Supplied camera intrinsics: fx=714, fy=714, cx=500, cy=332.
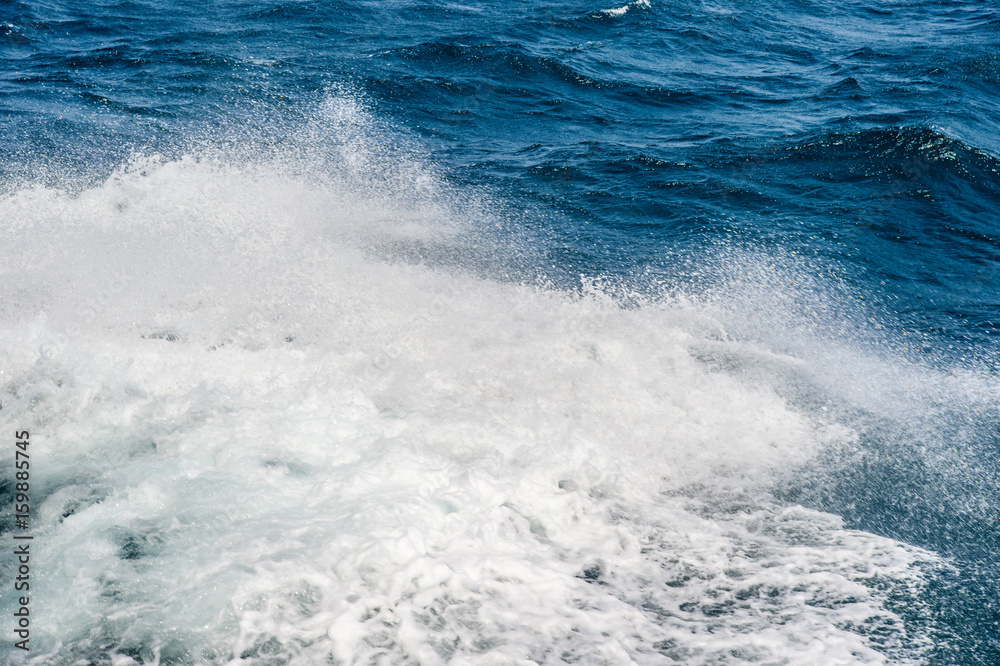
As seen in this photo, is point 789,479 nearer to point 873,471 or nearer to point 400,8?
point 873,471

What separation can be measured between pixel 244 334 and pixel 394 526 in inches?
113

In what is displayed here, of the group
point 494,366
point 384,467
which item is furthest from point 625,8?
point 384,467

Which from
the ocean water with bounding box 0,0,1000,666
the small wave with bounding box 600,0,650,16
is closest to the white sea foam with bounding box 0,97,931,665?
the ocean water with bounding box 0,0,1000,666

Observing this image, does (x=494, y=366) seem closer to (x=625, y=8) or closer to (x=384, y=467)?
(x=384, y=467)

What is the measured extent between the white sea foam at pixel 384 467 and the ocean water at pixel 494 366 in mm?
26

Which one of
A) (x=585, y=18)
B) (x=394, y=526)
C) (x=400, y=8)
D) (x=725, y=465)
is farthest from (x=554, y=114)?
(x=394, y=526)

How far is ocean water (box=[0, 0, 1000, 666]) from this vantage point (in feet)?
13.8

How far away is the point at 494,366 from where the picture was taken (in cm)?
643

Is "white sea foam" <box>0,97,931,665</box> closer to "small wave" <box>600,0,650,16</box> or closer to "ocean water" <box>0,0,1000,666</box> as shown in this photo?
"ocean water" <box>0,0,1000,666</box>

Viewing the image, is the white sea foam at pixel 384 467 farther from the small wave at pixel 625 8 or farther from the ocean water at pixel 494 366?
the small wave at pixel 625 8

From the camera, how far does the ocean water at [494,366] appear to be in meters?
4.20

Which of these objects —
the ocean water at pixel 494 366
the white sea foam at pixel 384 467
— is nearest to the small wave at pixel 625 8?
the ocean water at pixel 494 366

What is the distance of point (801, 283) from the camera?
26.1ft

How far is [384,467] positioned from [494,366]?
165 cm
